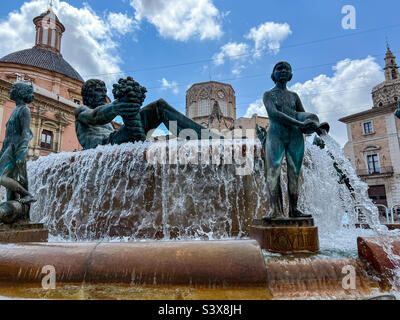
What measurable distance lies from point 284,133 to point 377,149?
1329 inches

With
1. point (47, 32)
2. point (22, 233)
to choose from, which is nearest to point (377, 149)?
point (22, 233)

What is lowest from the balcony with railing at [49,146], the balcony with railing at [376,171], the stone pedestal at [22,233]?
the stone pedestal at [22,233]

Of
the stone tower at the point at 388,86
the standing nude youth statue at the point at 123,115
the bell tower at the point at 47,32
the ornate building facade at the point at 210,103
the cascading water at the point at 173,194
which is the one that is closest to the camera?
the cascading water at the point at 173,194

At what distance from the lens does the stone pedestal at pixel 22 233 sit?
Result: 9.18 feet

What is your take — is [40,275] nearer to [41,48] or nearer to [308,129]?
[308,129]

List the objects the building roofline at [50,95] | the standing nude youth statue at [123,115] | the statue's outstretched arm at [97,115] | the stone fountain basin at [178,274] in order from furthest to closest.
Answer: the building roofline at [50,95] → the statue's outstretched arm at [97,115] → the standing nude youth statue at [123,115] → the stone fountain basin at [178,274]

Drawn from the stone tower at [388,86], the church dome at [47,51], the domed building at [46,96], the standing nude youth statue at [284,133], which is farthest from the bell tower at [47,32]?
the stone tower at [388,86]

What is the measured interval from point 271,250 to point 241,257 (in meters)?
0.84

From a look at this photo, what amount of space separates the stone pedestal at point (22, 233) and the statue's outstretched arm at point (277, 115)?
3086 mm

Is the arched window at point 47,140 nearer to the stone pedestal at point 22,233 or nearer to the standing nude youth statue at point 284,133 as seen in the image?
the stone pedestal at point 22,233

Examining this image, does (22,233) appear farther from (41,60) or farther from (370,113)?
(370,113)

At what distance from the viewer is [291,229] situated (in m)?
2.60

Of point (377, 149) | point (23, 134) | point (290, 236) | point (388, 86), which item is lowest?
point (290, 236)

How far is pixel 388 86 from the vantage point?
131 ft
